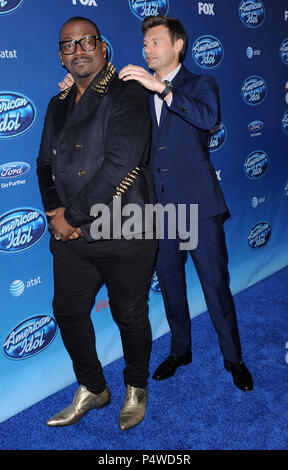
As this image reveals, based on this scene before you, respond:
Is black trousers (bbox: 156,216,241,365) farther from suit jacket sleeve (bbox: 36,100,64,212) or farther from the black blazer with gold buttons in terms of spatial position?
suit jacket sleeve (bbox: 36,100,64,212)

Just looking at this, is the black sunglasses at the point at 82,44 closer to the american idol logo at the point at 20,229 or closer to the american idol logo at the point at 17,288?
the american idol logo at the point at 20,229

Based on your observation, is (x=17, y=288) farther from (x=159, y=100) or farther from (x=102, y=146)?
(x=159, y=100)

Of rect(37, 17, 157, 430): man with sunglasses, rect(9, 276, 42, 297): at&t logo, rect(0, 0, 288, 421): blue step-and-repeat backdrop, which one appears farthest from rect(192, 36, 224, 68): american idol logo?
rect(9, 276, 42, 297): at&t logo

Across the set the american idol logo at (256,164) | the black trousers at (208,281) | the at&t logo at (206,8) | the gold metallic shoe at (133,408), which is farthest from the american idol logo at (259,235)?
the gold metallic shoe at (133,408)


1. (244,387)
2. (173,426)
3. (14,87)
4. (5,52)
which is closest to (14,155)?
(14,87)

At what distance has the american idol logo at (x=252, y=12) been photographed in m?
3.15

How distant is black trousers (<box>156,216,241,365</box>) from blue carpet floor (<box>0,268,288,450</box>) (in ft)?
0.75

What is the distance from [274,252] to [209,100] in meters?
2.32

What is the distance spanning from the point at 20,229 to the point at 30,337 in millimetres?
639

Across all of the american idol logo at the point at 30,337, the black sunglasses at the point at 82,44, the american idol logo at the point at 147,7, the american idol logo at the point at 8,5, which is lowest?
the american idol logo at the point at 30,337

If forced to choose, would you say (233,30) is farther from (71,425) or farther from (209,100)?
(71,425)

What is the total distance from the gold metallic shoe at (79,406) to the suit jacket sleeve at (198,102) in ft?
5.09

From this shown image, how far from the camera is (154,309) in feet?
10.2

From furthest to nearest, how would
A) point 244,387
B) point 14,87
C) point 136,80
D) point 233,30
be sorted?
point 233,30 < point 244,387 < point 14,87 < point 136,80
